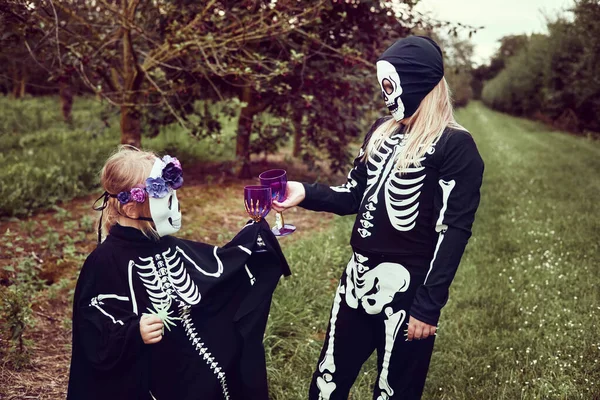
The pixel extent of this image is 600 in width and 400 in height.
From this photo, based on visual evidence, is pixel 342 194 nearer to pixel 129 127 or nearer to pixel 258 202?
pixel 258 202

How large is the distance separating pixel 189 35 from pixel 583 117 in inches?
952

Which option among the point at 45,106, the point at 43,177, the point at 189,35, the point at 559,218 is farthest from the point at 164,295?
the point at 45,106

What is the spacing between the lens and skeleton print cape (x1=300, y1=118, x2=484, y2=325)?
230 cm

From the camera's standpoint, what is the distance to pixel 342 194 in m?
2.81

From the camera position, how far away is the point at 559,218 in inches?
301

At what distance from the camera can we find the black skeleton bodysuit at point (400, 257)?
231 cm

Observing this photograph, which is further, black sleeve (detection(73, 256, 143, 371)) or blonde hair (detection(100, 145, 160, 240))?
blonde hair (detection(100, 145, 160, 240))

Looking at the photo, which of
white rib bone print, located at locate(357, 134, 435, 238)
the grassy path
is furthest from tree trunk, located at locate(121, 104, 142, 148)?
white rib bone print, located at locate(357, 134, 435, 238)

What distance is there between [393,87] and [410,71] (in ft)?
0.35

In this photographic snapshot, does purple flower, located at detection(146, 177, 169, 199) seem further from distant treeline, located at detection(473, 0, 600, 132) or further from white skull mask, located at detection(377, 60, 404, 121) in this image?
distant treeline, located at detection(473, 0, 600, 132)

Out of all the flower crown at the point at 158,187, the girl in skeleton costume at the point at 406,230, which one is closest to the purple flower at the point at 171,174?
the flower crown at the point at 158,187

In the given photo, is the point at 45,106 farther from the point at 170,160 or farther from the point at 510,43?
the point at 510,43

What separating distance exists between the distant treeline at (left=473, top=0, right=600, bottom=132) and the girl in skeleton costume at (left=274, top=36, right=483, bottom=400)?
16.8 metres

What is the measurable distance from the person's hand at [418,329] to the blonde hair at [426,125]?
0.68 meters
